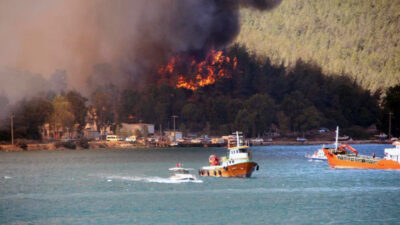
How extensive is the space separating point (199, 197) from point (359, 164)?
35993 mm

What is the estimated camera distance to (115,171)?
92375 millimetres

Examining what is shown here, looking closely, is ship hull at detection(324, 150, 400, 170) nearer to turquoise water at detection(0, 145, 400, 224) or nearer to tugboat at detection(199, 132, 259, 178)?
turquoise water at detection(0, 145, 400, 224)

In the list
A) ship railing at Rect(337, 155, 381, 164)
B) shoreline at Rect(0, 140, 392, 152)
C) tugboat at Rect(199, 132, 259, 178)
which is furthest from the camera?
shoreline at Rect(0, 140, 392, 152)

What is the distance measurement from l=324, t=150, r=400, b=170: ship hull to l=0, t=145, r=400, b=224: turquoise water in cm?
295

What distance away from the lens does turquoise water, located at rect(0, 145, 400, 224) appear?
53562 mm

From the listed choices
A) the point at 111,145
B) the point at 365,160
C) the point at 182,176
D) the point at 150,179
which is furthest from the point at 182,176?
the point at 111,145

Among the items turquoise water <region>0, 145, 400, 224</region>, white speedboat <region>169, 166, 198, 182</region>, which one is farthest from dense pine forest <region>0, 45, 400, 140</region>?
white speedboat <region>169, 166, 198, 182</region>

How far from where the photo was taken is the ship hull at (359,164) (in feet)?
296

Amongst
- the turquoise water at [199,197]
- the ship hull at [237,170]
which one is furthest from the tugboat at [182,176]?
the ship hull at [237,170]

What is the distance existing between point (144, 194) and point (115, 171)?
2661cm

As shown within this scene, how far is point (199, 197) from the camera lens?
2509 inches

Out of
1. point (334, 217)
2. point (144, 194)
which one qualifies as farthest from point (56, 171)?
point (334, 217)

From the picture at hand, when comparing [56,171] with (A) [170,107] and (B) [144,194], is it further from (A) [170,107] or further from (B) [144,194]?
(A) [170,107]

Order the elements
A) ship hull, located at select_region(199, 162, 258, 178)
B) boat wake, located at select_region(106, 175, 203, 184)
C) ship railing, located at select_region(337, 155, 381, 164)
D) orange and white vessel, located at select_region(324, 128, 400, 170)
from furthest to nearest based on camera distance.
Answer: ship railing, located at select_region(337, 155, 381, 164) → orange and white vessel, located at select_region(324, 128, 400, 170) → ship hull, located at select_region(199, 162, 258, 178) → boat wake, located at select_region(106, 175, 203, 184)
